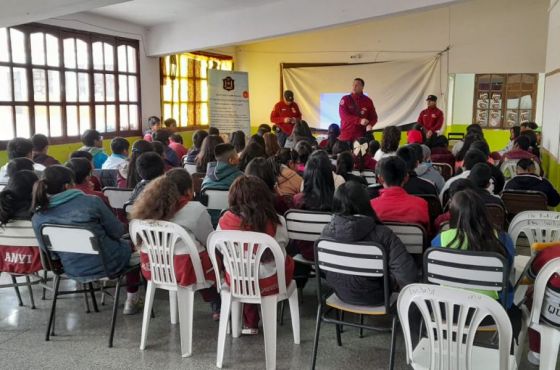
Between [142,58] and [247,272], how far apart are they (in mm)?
6908

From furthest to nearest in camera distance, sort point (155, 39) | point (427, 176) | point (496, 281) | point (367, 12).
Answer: point (155, 39) → point (367, 12) → point (427, 176) → point (496, 281)

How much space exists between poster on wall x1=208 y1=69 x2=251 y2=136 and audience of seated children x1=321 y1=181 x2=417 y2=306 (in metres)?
6.56

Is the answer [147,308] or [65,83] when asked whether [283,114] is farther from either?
[147,308]

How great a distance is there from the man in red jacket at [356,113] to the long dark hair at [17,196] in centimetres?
477

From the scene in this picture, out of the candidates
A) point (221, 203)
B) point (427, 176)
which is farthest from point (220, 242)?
point (427, 176)

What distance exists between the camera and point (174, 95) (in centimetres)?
955

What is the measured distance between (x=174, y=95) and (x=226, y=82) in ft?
3.81

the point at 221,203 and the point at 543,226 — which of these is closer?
the point at 543,226

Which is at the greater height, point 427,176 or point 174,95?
point 174,95

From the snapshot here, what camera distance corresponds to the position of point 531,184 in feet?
14.5

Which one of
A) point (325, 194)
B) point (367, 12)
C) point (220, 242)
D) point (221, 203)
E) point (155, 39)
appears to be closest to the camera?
point (220, 242)

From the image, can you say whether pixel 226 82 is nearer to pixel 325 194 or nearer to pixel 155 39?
pixel 155 39

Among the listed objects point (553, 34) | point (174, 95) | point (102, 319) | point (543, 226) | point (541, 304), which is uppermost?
point (553, 34)

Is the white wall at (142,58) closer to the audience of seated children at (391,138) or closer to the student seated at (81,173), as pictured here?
the student seated at (81,173)
